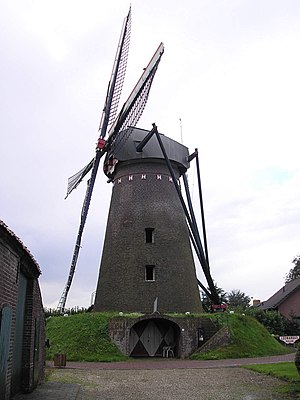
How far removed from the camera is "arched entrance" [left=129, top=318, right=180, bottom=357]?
76.4 ft

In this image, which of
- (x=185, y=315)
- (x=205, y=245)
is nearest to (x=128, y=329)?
(x=185, y=315)

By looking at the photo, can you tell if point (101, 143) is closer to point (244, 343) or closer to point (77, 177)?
point (77, 177)

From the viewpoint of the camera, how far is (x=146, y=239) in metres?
26.6

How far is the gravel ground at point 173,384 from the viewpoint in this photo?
10.9 meters

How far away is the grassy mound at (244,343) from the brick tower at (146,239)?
3.03 m

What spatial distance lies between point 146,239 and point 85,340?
6994 millimetres

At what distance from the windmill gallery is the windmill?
2.2 inches

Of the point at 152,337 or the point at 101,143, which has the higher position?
the point at 101,143

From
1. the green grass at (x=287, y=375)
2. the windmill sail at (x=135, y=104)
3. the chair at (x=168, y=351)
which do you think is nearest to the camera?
the green grass at (x=287, y=375)

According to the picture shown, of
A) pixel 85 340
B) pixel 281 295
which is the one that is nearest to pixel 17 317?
pixel 85 340

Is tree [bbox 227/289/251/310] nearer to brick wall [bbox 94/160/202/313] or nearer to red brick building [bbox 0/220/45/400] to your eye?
brick wall [bbox 94/160/202/313]

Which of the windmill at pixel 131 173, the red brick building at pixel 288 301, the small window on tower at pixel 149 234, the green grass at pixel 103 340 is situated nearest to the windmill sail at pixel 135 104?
the windmill at pixel 131 173

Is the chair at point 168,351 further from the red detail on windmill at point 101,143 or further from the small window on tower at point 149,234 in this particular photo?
the red detail on windmill at point 101,143

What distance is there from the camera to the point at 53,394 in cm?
1063
